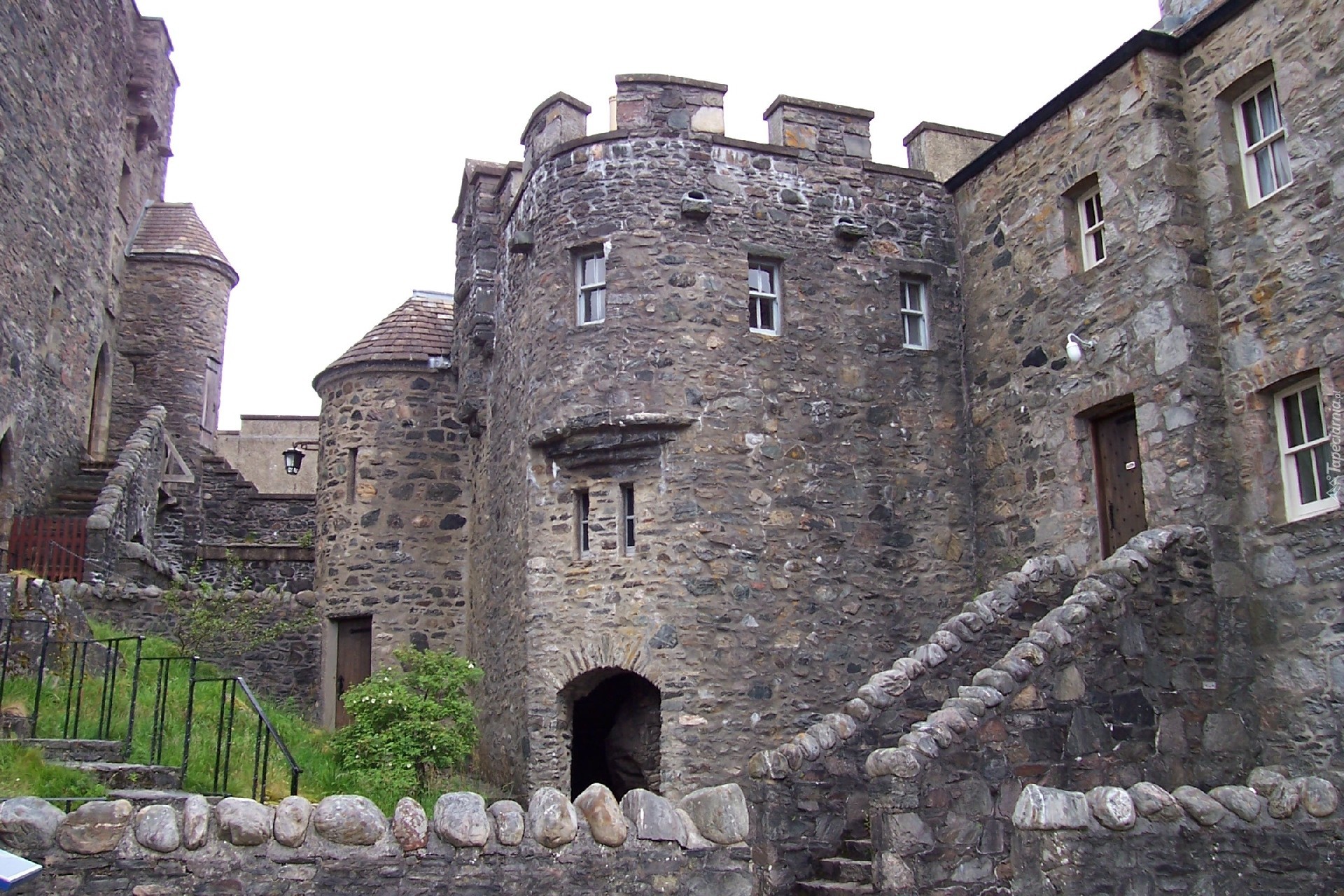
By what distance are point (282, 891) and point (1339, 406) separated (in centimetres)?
943

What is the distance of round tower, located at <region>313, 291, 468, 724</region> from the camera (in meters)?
17.7

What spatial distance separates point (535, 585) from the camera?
14.4m

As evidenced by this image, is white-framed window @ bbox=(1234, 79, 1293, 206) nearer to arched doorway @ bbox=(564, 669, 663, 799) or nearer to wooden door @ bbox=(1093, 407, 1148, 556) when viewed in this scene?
wooden door @ bbox=(1093, 407, 1148, 556)

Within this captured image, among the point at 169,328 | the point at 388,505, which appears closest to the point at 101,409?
the point at 169,328

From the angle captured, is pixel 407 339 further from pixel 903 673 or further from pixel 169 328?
pixel 903 673

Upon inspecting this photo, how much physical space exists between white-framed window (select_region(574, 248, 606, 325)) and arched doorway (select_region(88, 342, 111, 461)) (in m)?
13.3

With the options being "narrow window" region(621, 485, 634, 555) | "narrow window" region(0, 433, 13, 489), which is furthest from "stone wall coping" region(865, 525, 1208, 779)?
"narrow window" region(0, 433, 13, 489)

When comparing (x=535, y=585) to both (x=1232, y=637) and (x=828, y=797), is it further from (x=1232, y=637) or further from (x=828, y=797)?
(x=1232, y=637)

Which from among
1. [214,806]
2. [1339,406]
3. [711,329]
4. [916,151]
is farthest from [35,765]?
[916,151]

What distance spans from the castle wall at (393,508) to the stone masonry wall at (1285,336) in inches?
423

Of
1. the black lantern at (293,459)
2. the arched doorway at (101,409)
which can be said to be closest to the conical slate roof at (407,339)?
the black lantern at (293,459)

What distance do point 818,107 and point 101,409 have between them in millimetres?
16047

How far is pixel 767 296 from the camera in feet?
49.2

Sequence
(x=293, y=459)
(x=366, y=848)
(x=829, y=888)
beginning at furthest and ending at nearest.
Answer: (x=293, y=459)
(x=829, y=888)
(x=366, y=848)
